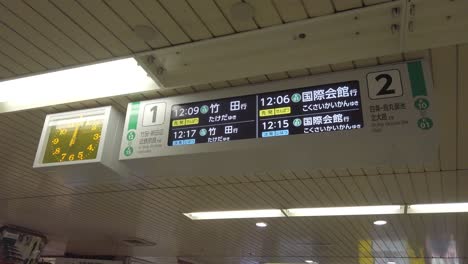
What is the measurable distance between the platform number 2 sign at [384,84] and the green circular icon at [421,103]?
12 centimetres

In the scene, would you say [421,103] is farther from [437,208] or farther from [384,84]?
[437,208]

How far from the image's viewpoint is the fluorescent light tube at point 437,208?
18.3 feet

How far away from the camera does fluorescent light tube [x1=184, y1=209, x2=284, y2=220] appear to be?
6.53m

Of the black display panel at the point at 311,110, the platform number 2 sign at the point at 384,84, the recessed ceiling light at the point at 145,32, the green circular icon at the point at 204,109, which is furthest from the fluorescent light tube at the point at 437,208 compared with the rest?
the recessed ceiling light at the point at 145,32

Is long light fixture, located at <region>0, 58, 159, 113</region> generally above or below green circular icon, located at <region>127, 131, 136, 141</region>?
above

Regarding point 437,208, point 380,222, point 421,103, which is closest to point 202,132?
point 421,103

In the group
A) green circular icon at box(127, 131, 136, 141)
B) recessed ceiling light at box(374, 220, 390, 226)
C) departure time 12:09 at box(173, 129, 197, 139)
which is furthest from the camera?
recessed ceiling light at box(374, 220, 390, 226)

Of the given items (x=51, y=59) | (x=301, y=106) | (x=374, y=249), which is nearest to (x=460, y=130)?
(x=301, y=106)

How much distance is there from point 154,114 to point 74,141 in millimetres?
755

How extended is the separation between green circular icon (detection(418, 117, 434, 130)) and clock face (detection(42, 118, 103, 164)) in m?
2.44

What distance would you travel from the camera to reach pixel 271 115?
2971mm

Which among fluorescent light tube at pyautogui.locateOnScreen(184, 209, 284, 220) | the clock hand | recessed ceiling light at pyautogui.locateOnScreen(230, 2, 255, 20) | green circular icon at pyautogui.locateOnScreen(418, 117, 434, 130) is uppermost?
recessed ceiling light at pyautogui.locateOnScreen(230, 2, 255, 20)

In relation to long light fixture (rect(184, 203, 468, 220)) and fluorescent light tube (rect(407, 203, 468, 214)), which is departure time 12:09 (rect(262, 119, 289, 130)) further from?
fluorescent light tube (rect(407, 203, 468, 214))

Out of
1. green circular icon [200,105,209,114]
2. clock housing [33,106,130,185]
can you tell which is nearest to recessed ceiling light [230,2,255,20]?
green circular icon [200,105,209,114]
